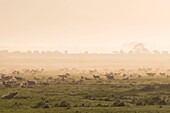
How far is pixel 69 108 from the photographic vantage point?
40781mm

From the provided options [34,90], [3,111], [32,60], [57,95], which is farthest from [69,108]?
[32,60]

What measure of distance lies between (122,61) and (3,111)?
162209 millimetres

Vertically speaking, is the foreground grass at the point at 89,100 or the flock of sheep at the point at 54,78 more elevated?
the flock of sheep at the point at 54,78

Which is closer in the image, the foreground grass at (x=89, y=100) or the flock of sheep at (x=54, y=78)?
the foreground grass at (x=89, y=100)

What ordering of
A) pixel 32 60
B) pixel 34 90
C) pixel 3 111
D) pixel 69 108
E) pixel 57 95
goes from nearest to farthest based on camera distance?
pixel 3 111 < pixel 69 108 < pixel 57 95 < pixel 34 90 < pixel 32 60

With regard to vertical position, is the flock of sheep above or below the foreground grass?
above

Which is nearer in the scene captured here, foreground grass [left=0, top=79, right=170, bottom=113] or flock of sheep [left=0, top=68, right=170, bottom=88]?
foreground grass [left=0, top=79, right=170, bottom=113]

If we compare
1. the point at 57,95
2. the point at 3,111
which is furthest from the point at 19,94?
the point at 3,111

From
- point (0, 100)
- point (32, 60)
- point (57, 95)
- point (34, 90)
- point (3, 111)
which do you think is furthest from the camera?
point (32, 60)

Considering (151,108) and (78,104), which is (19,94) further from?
(151,108)

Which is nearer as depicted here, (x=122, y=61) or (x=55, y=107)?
(x=55, y=107)

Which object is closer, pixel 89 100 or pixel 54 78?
pixel 89 100

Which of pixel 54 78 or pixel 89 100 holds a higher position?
pixel 54 78

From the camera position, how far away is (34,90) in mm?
56281
